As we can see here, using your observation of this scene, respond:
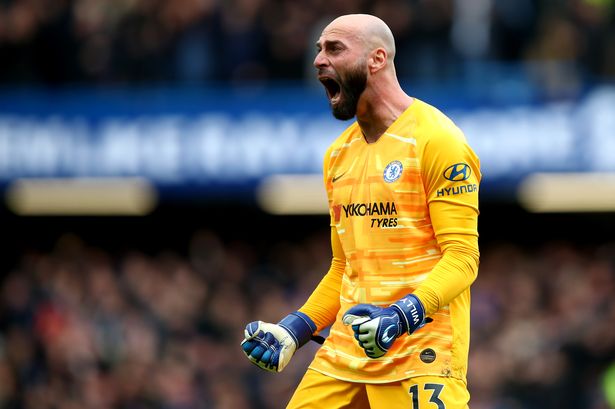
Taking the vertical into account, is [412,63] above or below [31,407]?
above

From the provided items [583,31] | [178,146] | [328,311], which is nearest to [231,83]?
[178,146]

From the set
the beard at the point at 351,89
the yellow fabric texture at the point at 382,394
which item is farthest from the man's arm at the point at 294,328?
the beard at the point at 351,89

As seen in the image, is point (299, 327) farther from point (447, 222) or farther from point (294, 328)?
point (447, 222)

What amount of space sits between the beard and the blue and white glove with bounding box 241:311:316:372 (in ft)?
3.55

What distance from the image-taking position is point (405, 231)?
235 inches

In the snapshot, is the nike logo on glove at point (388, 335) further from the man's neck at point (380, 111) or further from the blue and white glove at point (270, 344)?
the man's neck at point (380, 111)

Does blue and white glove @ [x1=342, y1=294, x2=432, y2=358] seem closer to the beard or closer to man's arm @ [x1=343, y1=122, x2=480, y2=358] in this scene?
man's arm @ [x1=343, y1=122, x2=480, y2=358]

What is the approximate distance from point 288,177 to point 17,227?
488cm

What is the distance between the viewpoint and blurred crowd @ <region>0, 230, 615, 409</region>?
528 inches

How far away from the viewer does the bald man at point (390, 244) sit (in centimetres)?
580

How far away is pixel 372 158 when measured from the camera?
612 cm

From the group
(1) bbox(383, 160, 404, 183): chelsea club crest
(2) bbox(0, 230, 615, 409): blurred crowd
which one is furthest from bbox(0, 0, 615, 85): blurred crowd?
(1) bbox(383, 160, 404, 183): chelsea club crest

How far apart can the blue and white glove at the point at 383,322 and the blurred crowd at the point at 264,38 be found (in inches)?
380

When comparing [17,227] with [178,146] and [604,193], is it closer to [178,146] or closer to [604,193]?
[178,146]
